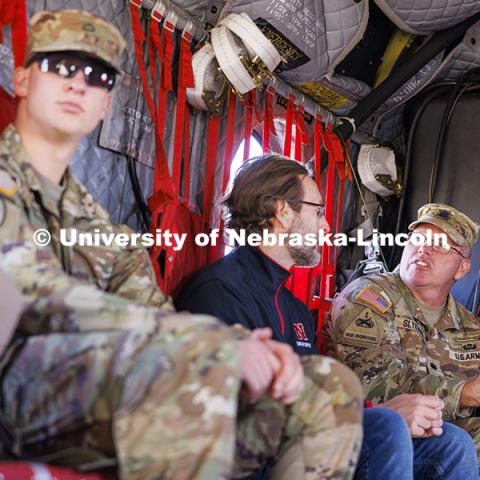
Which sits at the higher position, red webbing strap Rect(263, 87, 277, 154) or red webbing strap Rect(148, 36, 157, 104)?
red webbing strap Rect(148, 36, 157, 104)

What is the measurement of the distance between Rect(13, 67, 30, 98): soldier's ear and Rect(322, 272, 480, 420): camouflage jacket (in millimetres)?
1655

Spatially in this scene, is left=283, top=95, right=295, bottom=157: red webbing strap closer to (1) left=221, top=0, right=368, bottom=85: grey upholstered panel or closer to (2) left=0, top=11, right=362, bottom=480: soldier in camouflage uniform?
(1) left=221, top=0, right=368, bottom=85: grey upholstered panel

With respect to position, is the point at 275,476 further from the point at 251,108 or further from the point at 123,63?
the point at 251,108

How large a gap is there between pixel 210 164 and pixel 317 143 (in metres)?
0.86

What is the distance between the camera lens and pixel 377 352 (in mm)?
2975

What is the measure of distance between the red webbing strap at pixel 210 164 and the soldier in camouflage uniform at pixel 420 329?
25.1 inches

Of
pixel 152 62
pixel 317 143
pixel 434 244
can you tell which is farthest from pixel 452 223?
pixel 152 62

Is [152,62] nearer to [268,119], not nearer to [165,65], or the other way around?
[165,65]

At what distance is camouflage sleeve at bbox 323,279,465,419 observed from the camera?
2.92m

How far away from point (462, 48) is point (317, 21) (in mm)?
934

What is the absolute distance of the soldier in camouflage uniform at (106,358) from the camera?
126 centimetres

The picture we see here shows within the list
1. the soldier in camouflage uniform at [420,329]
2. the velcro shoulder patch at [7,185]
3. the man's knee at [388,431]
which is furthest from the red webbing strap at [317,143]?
the velcro shoulder patch at [7,185]

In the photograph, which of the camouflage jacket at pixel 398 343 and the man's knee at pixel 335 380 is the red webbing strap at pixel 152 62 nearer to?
the camouflage jacket at pixel 398 343

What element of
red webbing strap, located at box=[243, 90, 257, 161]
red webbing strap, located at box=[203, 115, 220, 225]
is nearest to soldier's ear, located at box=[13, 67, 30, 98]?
red webbing strap, located at box=[203, 115, 220, 225]
